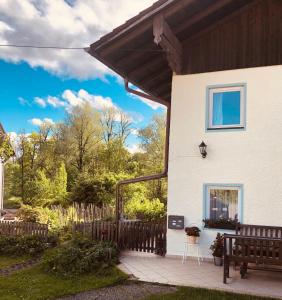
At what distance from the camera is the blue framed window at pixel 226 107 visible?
8820 mm

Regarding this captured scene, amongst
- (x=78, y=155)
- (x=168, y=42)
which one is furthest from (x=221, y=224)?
(x=78, y=155)

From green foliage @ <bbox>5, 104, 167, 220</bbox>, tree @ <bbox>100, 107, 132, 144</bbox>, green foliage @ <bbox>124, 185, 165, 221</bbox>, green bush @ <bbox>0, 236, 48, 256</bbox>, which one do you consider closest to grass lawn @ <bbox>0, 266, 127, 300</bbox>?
green bush @ <bbox>0, 236, 48, 256</bbox>

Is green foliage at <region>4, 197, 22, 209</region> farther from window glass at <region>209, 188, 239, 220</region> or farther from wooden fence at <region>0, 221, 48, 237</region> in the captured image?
window glass at <region>209, 188, 239, 220</region>

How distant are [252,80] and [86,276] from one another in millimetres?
5528

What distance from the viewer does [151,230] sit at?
941 cm

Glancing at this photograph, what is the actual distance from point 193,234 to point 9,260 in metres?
4.29

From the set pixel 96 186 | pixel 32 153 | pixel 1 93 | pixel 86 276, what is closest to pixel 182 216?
pixel 86 276

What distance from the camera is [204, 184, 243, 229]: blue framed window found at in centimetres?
859

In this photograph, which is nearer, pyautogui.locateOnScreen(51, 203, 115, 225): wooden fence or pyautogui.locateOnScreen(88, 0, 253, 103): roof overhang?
pyautogui.locateOnScreen(88, 0, 253, 103): roof overhang

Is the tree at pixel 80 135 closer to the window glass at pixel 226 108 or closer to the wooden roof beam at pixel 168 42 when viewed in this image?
the wooden roof beam at pixel 168 42

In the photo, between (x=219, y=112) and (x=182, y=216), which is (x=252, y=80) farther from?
(x=182, y=216)

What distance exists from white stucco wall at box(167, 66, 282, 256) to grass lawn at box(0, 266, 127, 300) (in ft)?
8.37

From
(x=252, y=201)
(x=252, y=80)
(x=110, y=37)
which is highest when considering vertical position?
(x=110, y=37)

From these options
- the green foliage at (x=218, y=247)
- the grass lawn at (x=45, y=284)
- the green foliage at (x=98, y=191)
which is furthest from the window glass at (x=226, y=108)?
the green foliage at (x=98, y=191)
